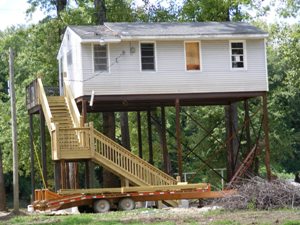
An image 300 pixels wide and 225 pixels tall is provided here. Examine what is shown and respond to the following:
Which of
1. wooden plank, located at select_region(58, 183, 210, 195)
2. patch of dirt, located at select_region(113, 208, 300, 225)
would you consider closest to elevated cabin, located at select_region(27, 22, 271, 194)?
wooden plank, located at select_region(58, 183, 210, 195)

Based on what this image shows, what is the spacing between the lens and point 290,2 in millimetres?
41250

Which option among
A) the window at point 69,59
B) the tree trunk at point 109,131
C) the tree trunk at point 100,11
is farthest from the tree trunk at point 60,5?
the window at point 69,59

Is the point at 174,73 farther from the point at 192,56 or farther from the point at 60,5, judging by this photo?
the point at 60,5

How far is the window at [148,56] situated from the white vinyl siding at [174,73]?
241mm

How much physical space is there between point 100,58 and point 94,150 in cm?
486

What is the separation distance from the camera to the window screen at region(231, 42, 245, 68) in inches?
1377

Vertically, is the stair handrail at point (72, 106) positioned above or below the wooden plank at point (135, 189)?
above

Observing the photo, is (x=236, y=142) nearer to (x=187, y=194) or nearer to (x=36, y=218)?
(x=187, y=194)

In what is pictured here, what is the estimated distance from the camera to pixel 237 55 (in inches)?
1378

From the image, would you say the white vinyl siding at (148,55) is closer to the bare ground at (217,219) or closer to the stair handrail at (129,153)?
the stair handrail at (129,153)

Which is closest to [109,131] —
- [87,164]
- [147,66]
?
[147,66]

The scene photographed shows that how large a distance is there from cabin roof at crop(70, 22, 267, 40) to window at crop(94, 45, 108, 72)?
62 centimetres

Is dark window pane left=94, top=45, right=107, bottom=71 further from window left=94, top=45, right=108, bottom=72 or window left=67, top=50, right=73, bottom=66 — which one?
window left=67, top=50, right=73, bottom=66

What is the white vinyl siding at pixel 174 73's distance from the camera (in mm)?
33438
